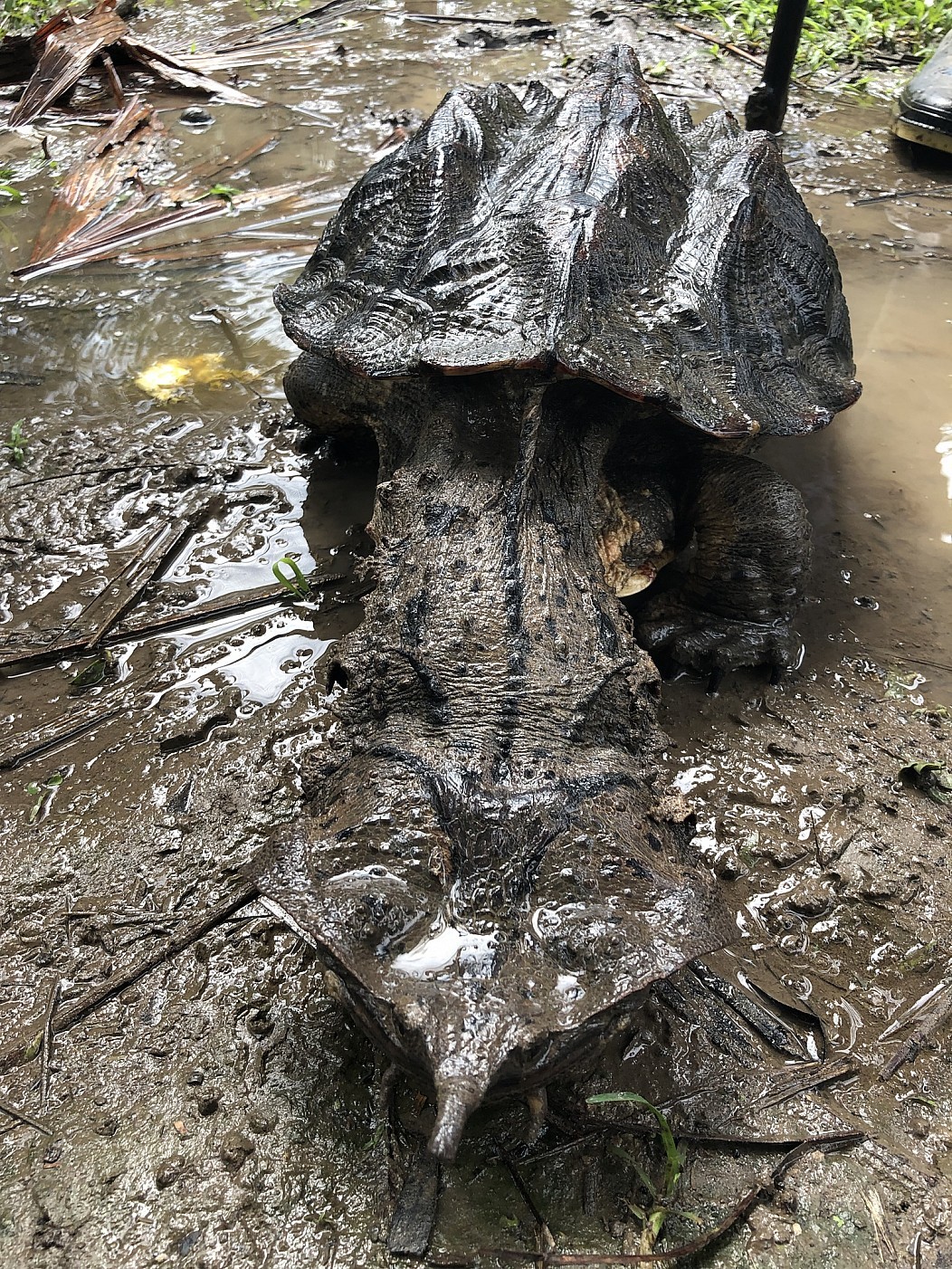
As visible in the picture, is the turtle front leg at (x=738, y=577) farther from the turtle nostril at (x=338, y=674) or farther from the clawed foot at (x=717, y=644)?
the turtle nostril at (x=338, y=674)

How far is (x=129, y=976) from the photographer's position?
226 centimetres

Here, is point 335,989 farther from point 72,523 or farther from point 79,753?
point 72,523

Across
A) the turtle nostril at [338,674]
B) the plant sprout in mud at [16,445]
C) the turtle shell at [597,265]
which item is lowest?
the plant sprout in mud at [16,445]

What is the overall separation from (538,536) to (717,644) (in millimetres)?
973

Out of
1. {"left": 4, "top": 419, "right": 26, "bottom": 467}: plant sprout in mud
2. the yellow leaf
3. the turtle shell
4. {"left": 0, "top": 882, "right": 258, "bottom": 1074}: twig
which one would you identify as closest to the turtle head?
{"left": 0, "top": 882, "right": 258, "bottom": 1074}: twig

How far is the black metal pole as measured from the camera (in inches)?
228

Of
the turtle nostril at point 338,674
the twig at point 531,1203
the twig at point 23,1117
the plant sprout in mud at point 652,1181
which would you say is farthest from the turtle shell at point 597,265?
the twig at point 23,1117

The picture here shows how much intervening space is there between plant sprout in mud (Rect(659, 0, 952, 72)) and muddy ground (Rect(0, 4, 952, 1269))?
3.97m

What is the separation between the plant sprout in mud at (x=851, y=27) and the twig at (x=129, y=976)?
8.00 metres

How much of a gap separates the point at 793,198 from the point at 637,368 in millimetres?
1677

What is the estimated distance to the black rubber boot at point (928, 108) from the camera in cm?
608

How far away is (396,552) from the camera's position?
2.60 m

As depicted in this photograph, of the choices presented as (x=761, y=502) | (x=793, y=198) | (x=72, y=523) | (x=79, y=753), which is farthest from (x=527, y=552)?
(x=793, y=198)

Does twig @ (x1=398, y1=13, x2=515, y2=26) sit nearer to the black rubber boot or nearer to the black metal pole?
the black metal pole
